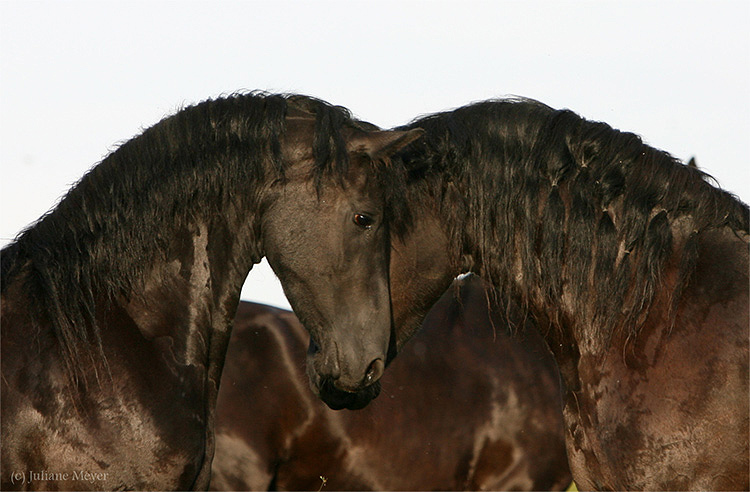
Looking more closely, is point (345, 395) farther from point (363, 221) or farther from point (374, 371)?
point (363, 221)

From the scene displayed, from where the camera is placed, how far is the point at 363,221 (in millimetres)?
4266

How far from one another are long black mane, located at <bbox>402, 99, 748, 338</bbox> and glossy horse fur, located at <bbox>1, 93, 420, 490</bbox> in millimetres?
472

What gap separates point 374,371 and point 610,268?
3.98ft

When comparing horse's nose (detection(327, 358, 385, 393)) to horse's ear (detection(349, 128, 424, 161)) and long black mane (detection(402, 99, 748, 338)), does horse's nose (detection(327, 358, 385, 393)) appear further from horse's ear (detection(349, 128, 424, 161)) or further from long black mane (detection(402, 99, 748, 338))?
horse's ear (detection(349, 128, 424, 161))

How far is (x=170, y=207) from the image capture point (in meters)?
4.21

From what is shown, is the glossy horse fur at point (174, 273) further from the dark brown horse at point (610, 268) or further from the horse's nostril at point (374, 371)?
the dark brown horse at point (610, 268)

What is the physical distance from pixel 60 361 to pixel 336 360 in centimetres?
123

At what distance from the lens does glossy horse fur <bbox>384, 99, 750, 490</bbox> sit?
3.95 meters

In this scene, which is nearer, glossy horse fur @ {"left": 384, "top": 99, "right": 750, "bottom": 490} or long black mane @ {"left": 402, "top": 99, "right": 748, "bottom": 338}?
glossy horse fur @ {"left": 384, "top": 99, "right": 750, "bottom": 490}

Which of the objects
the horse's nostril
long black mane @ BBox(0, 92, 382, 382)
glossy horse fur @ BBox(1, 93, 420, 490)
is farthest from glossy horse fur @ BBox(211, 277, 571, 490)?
long black mane @ BBox(0, 92, 382, 382)

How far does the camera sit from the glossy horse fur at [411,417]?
7.25m

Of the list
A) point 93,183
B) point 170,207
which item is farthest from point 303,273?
point 93,183

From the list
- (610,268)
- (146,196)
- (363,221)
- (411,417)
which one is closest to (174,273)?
(146,196)

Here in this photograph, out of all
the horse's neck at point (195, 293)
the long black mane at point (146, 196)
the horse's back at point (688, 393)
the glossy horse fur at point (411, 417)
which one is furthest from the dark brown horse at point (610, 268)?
the glossy horse fur at point (411, 417)
